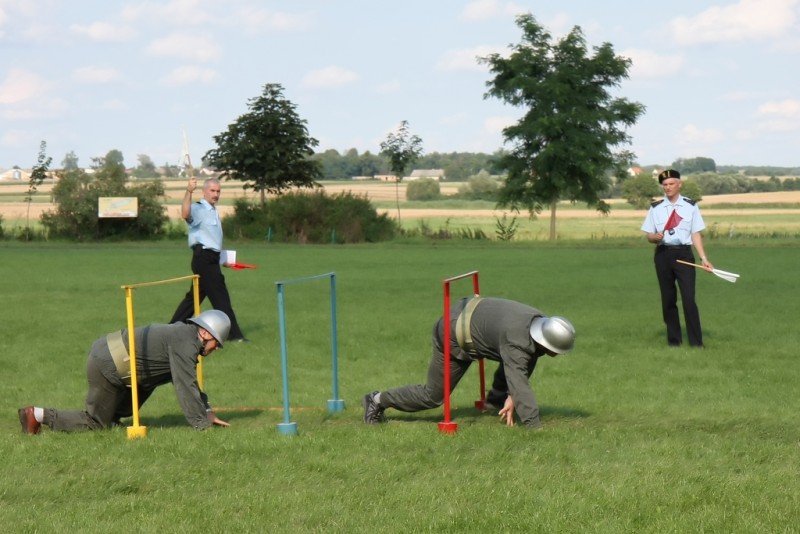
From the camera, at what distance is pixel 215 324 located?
9.94 metres

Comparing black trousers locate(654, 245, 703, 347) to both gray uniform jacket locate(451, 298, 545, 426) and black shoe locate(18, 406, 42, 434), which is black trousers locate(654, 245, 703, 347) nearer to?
gray uniform jacket locate(451, 298, 545, 426)

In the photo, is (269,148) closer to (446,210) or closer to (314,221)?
(314,221)

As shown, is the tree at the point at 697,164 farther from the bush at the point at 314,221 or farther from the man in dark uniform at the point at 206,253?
the man in dark uniform at the point at 206,253

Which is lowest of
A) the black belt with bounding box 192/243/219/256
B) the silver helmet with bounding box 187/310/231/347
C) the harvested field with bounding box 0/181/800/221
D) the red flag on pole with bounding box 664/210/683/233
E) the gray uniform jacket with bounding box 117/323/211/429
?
the harvested field with bounding box 0/181/800/221

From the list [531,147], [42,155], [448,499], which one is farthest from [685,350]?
[42,155]

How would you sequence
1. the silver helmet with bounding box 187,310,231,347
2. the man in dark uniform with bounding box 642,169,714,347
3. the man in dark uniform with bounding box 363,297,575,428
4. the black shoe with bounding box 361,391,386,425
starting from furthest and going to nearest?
1. the man in dark uniform with bounding box 642,169,714,347
2. the black shoe with bounding box 361,391,386,425
3. the silver helmet with bounding box 187,310,231,347
4. the man in dark uniform with bounding box 363,297,575,428

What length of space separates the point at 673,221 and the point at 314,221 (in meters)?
41.5

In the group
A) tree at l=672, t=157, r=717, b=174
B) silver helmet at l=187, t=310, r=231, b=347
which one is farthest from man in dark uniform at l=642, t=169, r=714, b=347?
tree at l=672, t=157, r=717, b=174

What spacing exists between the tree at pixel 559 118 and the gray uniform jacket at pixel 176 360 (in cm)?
4951

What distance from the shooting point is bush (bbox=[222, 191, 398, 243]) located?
184 feet

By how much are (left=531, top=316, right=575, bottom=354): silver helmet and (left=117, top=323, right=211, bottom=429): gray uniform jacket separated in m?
2.78

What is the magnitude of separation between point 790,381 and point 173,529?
8.28 meters

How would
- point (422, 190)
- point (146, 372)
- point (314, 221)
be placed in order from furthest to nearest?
point (422, 190) → point (314, 221) → point (146, 372)

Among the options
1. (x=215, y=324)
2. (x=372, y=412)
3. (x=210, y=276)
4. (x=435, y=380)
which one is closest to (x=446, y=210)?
(x=210, y=276)
